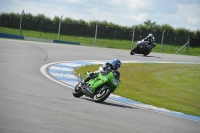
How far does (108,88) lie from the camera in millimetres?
10852

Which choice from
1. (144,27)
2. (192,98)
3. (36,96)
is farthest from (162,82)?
(144,27)

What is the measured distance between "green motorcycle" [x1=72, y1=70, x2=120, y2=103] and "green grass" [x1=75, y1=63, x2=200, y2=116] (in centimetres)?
214

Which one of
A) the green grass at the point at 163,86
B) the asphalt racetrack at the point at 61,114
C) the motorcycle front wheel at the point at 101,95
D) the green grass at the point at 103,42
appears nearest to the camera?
the asphalt racetrack at the point at 61,114

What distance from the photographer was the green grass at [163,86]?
13.3m

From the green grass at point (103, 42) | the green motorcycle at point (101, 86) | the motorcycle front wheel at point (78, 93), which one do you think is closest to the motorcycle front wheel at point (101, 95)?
the green motorcycle at point (101, 86)

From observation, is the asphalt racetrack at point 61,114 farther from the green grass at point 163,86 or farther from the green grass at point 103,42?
the green grass at point 103,42

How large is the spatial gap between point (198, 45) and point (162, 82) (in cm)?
2922

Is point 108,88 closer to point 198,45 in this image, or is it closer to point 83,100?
point 83,100

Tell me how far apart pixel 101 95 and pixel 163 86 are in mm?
6586

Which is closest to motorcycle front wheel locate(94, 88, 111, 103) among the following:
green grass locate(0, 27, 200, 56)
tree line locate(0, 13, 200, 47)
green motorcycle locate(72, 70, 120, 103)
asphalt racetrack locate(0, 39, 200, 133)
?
green motorcycle locate(72, 70, 120, 103)

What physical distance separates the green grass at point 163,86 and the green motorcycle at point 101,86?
2135 millimetres

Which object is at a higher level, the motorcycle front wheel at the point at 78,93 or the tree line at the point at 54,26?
the tree line at the point at 54,26

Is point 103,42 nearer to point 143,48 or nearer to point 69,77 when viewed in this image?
point 143,48

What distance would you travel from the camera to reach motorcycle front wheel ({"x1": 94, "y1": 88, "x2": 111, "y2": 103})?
10.8 metres
